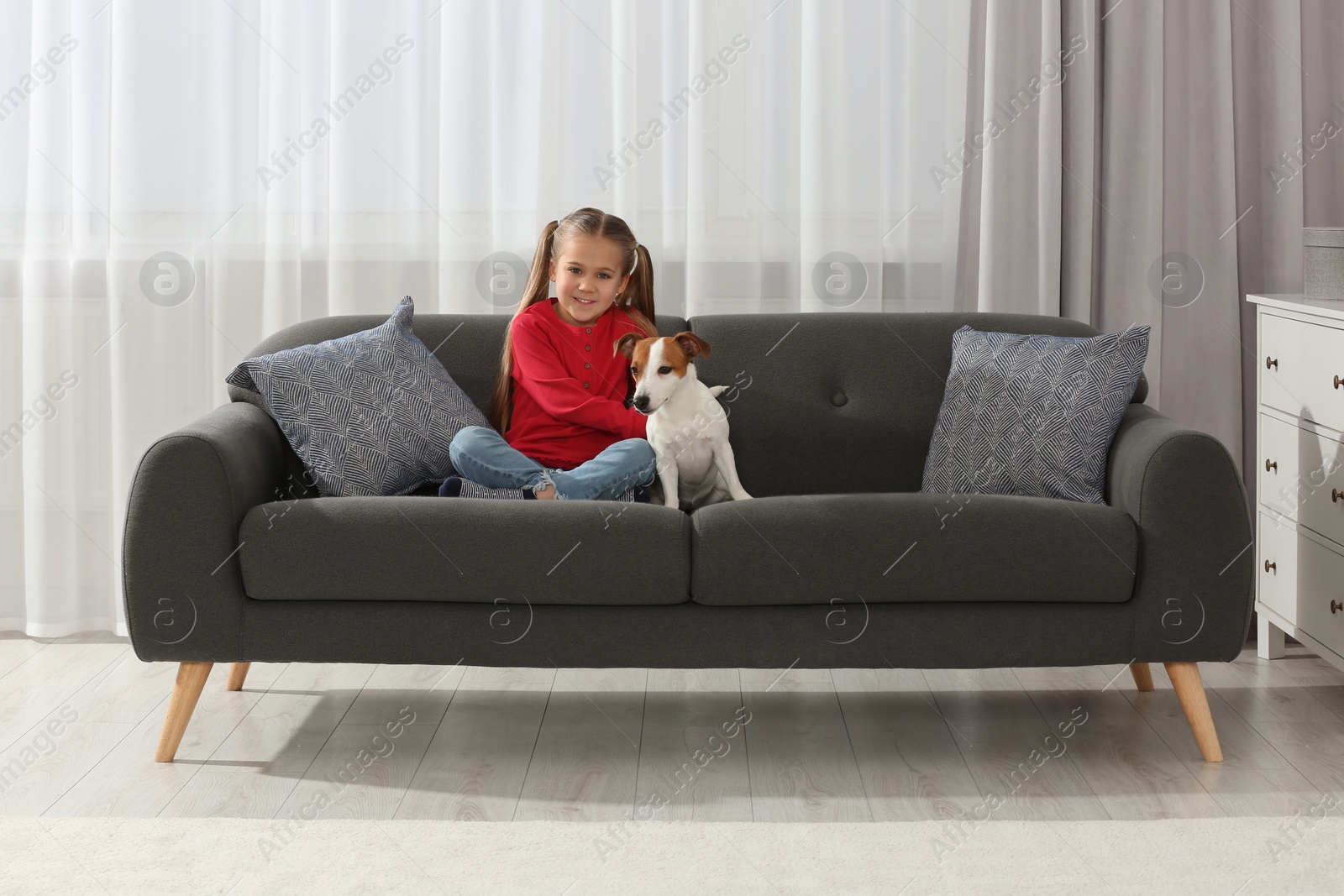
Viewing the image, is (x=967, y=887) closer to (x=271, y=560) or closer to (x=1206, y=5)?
(x=271, y=560)

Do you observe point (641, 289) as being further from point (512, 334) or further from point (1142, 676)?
point (1142, 676)

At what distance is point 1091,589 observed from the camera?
7.02 ft

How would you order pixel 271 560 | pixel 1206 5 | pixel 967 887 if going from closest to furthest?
pixel 967 887, pixel 271 560, pixel 1206 5

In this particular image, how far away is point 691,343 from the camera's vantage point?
2.43 metres

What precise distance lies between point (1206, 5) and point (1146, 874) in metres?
2.24

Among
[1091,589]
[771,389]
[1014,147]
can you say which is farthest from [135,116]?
[1091,589]

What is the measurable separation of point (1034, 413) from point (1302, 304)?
685 mm

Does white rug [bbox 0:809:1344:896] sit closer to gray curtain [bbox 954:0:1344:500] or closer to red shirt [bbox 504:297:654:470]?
red shirt [bbox 504:297:654:470]

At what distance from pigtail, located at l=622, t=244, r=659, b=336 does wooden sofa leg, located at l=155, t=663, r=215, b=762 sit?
1.22 m

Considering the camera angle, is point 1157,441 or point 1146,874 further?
point 1157,441

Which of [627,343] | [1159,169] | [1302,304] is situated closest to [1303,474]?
[1302,304]

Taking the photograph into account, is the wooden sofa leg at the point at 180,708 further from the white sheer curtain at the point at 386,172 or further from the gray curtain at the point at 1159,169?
the gray curtain at the point at 1159,169

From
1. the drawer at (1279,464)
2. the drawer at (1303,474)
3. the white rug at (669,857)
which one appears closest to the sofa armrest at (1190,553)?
the white rug at (669,857)

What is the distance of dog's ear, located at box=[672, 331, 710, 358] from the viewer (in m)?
2.42
